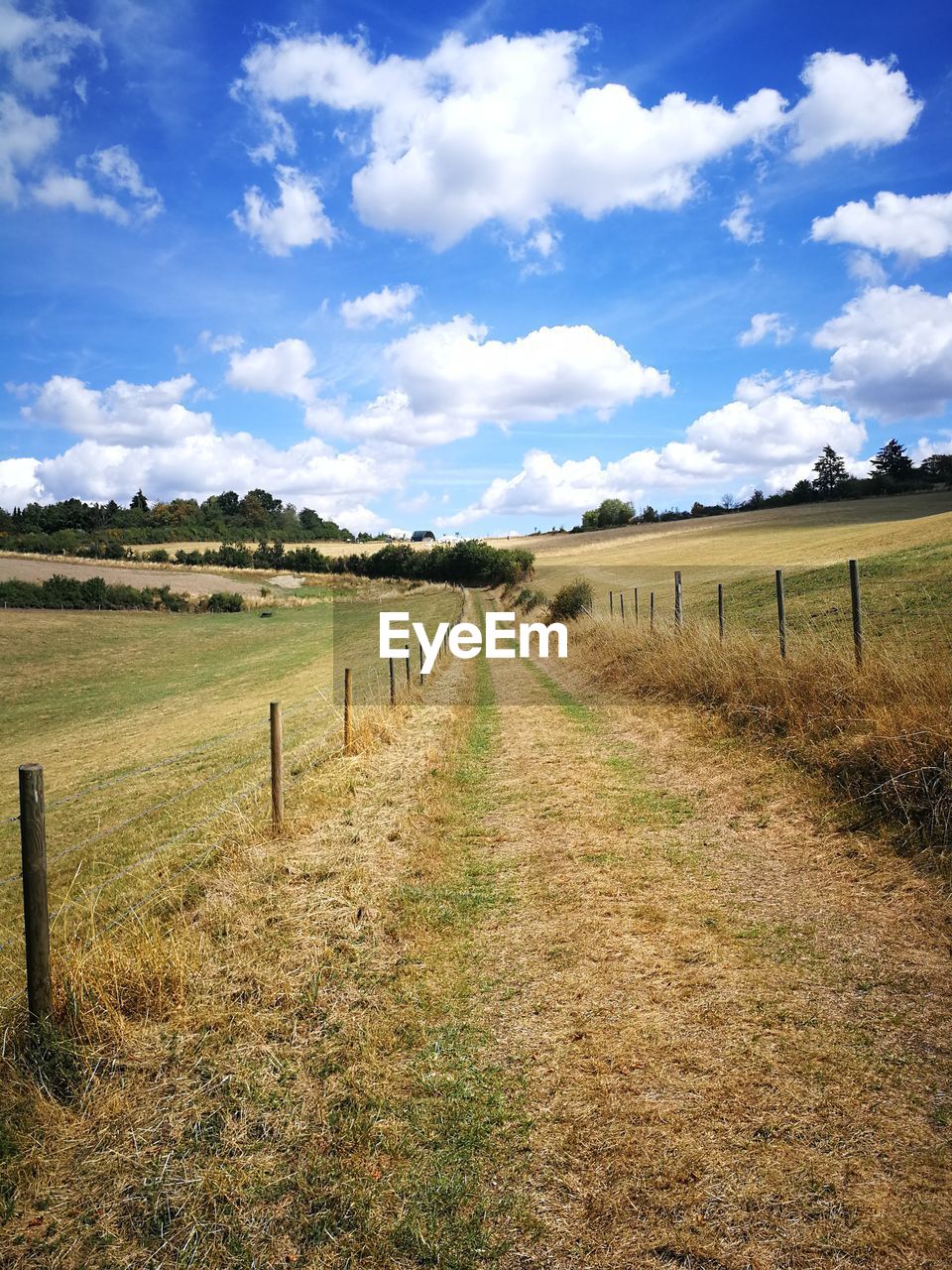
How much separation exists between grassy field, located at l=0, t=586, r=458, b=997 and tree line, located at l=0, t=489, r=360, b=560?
131 feet

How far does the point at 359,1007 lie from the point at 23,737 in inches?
998

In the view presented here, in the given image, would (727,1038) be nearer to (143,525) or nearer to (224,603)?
(224,603)

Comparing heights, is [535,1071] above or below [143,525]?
below

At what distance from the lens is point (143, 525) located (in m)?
129

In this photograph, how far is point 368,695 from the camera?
19.8 meters

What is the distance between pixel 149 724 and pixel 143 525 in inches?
4634

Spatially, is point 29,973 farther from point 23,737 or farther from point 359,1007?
point 23,737

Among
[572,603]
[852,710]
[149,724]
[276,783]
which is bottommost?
[149,724]

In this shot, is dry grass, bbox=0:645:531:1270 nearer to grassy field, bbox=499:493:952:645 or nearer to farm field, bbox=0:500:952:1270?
farm field, bbox=0:500:952:1270

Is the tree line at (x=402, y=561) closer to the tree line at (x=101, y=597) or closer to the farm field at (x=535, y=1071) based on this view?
the tree line at (x=101, y=597)

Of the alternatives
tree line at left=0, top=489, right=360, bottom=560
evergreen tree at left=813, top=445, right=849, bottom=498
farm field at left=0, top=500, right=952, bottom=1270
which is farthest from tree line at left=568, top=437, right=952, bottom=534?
farm field at left=0, top=500, right=952, bottom=1270

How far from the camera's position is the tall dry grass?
6.51 metres

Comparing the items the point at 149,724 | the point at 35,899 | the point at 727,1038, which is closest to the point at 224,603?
the point at 149,724

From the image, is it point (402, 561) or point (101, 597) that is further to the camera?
point (402, 561)
